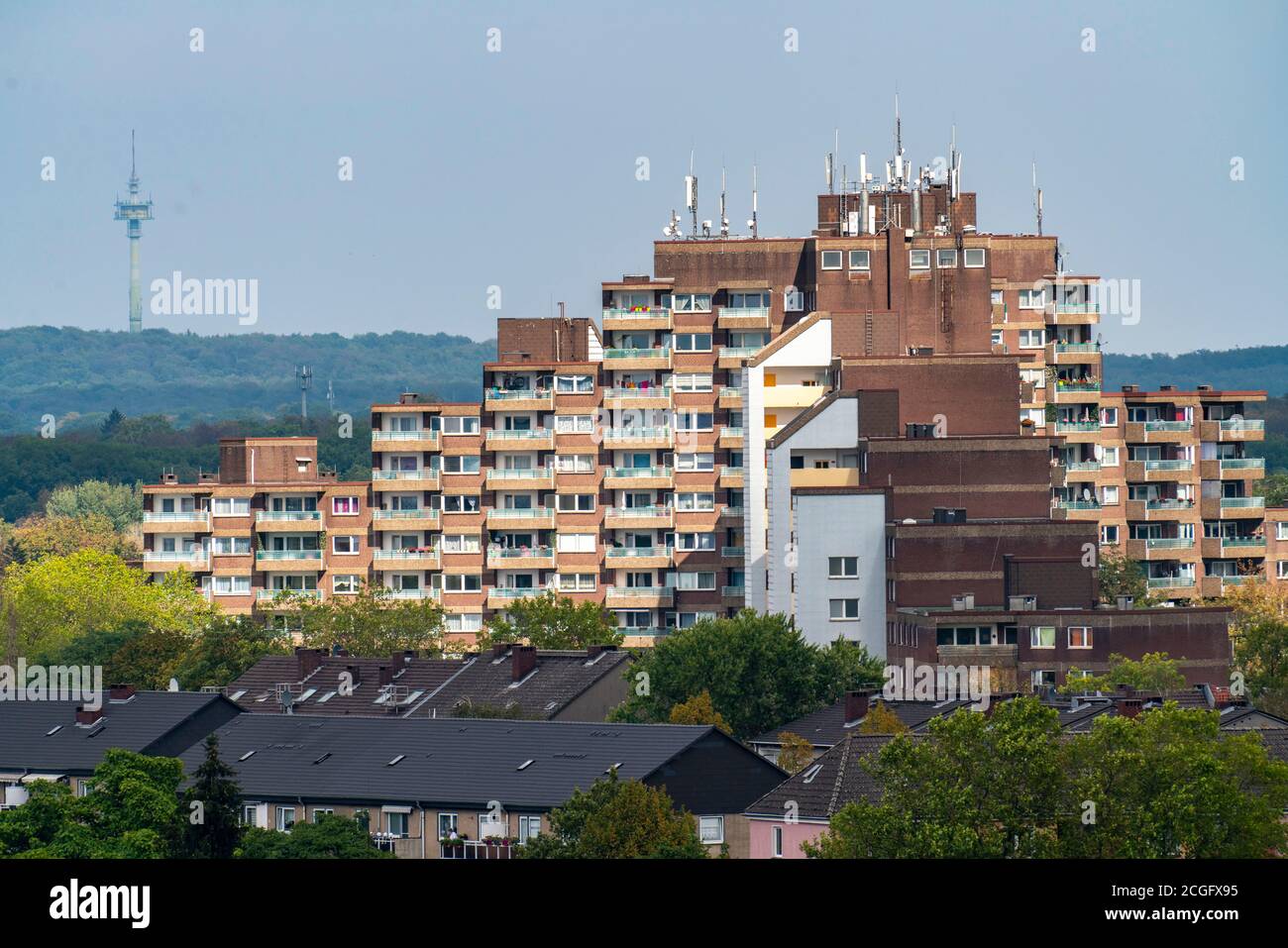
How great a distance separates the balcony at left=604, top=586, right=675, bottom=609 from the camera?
509ft

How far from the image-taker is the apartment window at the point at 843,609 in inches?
4557

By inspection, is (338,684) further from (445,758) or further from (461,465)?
(461,465)

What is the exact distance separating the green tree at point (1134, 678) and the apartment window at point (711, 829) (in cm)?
1722

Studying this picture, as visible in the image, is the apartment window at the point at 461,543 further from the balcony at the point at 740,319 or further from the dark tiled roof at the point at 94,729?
the dark tiled roof at the point at 94,729

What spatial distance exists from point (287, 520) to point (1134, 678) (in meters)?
78.0

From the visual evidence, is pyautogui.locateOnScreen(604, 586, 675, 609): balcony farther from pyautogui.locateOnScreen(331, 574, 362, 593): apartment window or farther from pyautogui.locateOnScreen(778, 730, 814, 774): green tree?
pyautogui.locateOnScreen(778, 730, 814, 774): green tree

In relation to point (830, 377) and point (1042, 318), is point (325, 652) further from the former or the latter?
point (1042, 318)

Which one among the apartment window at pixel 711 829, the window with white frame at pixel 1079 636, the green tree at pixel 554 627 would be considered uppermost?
the green tree at pixel 554 627

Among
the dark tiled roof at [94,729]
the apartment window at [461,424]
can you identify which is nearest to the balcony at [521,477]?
the apartment window at [461,424]

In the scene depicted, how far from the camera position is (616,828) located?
67.2 m

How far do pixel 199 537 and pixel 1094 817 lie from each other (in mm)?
113826

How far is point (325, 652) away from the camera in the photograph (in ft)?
393

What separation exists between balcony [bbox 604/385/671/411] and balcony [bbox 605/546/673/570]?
347 inches
